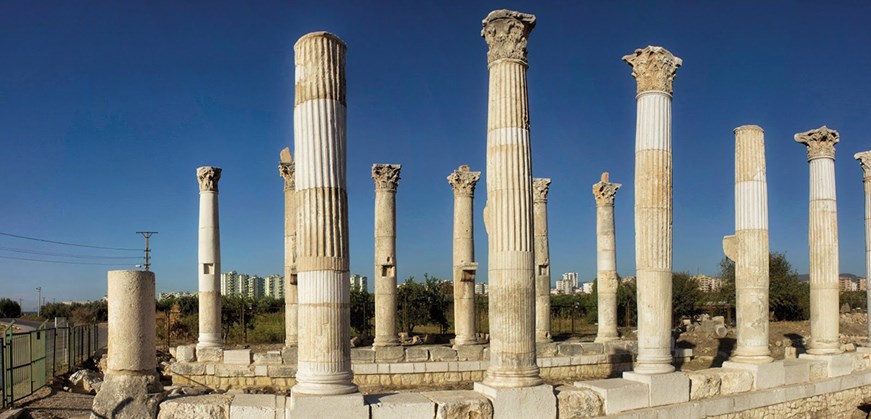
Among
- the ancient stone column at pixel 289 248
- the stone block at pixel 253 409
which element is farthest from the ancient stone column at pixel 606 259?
the stone block at pixel 253 409

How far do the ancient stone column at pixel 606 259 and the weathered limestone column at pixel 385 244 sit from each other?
7598 mm

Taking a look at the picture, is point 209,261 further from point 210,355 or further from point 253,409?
point 253,409

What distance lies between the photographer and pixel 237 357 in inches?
816

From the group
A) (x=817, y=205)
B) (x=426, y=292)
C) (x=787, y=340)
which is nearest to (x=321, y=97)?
(x=817, y=205)

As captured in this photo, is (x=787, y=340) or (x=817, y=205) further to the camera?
(x=787, y=340)

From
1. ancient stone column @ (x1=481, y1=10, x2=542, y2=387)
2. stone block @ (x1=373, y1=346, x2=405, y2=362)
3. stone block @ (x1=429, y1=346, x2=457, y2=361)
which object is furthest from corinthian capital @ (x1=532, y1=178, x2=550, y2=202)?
→ ancient stone column @ (x1=481, y1=10, x2=542, y2=387)

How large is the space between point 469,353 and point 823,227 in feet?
36.1

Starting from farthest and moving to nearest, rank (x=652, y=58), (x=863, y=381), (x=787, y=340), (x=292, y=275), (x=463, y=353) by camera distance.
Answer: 1. (x=787, y=340)
2. (x=292, y=275)
3. (x=463, y=353)
4. (x=863, y=381)
5. (x=652, y=58)

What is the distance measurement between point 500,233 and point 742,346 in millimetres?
7768

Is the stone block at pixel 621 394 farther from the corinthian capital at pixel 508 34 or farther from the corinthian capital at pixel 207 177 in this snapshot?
the corinthian capital at pixel 207 177

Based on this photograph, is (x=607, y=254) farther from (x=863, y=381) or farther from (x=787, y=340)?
(x=787, y=340)

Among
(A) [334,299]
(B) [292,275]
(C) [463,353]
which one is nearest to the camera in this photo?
(A) [334,299]

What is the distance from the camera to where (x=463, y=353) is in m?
21.4

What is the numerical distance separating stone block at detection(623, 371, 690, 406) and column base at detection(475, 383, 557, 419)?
7.65 feet
